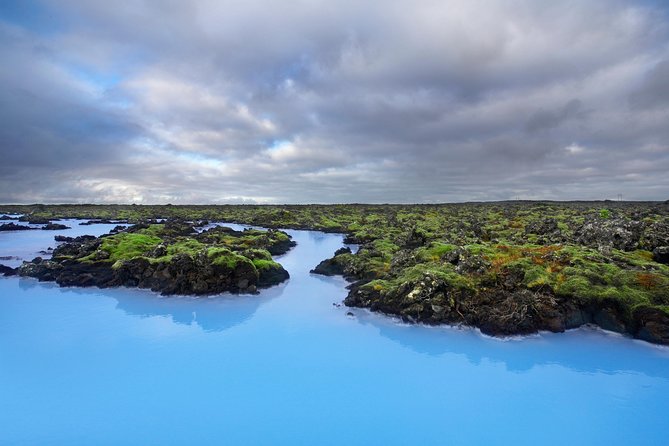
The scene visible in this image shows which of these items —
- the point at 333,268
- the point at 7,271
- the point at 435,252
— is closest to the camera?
the point at 435,252

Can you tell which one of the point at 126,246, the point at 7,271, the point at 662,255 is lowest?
the point at 7,271

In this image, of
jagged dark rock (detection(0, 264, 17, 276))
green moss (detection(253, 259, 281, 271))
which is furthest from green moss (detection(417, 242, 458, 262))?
jagged dark rock (detection(0, 264, 17, 276))

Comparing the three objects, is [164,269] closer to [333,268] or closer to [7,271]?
[333,268]

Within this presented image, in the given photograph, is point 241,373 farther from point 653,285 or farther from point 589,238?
point 589,238

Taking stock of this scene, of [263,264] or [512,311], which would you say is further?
[263,264]

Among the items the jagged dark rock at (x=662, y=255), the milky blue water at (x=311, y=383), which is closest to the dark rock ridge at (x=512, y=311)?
the milky blue water at (x=311, y=383)

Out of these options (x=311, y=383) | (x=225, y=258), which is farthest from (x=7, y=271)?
(x=311, y=383)

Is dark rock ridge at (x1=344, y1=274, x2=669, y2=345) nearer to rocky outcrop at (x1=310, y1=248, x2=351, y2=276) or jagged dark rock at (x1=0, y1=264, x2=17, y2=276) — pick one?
rocky outcrop at (x1=310, y1=248, x2=351, y2=276)

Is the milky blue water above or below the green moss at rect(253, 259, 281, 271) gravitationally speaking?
below
